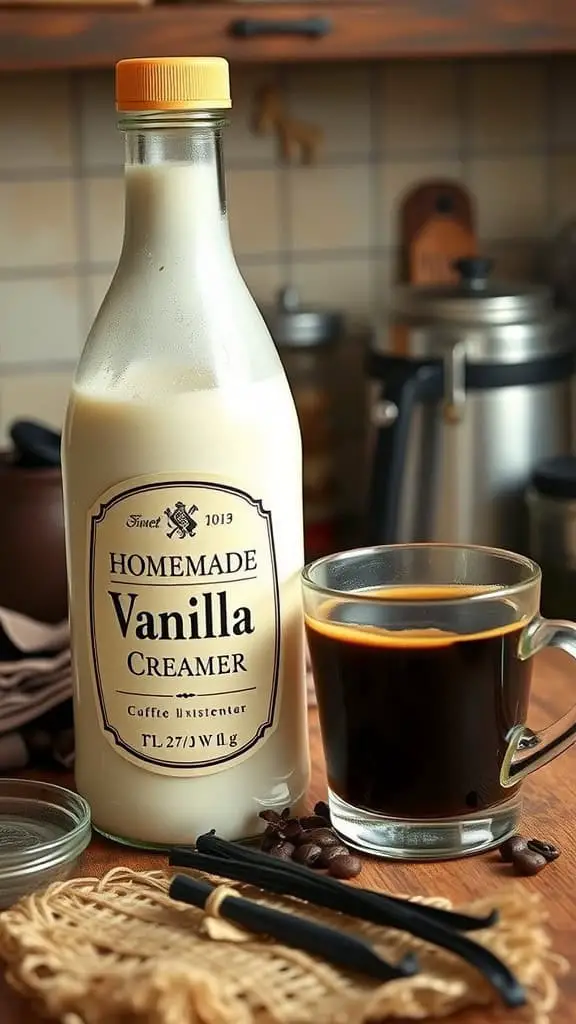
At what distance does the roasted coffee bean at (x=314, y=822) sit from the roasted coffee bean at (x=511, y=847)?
92mm

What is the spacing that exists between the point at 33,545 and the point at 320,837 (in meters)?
0.29

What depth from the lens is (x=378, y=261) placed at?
158 centimetres

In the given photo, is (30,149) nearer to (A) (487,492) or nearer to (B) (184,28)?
(B) (184,28)

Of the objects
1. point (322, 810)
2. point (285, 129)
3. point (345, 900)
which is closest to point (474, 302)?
point (285, 129)

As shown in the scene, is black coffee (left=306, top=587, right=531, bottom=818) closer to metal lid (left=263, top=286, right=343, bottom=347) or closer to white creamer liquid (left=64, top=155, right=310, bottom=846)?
white creamer liquid (left=64, top=155, right=310, bottom=846)

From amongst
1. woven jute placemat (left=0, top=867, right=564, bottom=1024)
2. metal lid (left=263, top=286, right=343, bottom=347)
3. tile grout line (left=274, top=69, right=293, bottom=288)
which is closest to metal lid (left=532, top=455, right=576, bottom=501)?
metal lid (left=263, top=286, right=343, bottom=347)

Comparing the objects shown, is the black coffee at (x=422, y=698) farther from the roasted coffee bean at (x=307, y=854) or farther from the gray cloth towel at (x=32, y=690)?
the gray cloth towel at (x=32, y=690)

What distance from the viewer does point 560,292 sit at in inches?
62.5

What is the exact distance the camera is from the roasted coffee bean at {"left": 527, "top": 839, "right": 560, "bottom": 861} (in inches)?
29.1

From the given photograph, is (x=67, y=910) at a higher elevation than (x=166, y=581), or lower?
lower

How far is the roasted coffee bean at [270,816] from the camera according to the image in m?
0.75

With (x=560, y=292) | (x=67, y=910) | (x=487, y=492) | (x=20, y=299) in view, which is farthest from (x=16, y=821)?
(x=560, y=292)

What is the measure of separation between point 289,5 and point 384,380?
334 mm

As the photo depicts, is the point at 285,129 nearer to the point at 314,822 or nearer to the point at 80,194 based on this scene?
the point at 80,194
